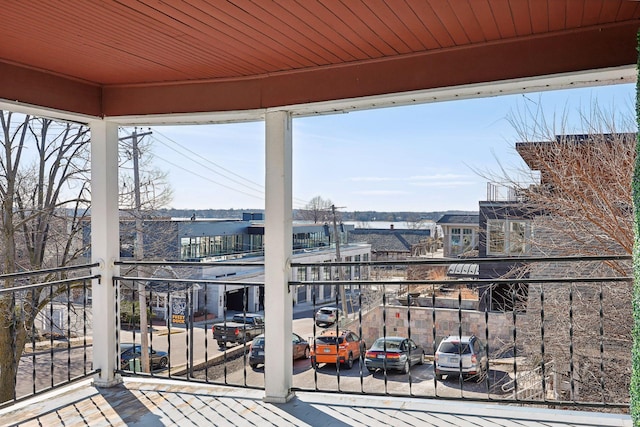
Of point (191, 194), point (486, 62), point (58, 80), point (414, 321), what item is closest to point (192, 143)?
point (191, 194)

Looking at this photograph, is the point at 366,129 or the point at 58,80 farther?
the point at 366,129

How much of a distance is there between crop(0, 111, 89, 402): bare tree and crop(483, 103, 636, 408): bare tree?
8299mm

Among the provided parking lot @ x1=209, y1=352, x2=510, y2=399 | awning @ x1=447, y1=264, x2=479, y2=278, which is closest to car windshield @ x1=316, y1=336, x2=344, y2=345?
parking lot @ x1=209, y1=352, x2=510, y2=399

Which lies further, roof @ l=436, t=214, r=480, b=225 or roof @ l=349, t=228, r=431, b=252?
roof @ l=349, t=228, r=431, b=252

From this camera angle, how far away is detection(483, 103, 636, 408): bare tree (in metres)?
6.27

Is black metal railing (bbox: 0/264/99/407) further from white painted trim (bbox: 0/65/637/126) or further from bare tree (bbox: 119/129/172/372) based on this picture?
white painted trim (bbox: 0/65/637/126)

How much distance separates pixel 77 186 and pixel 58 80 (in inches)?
293

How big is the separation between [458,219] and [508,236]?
2.78 metres

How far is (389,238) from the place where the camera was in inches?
477

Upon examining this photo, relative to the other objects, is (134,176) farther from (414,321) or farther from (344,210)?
(414,321)

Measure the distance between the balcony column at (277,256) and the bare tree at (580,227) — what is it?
15.1 ft

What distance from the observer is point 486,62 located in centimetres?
253

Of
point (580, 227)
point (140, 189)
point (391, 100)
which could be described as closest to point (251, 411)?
point (391, 100)

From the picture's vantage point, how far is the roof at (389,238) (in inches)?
435
